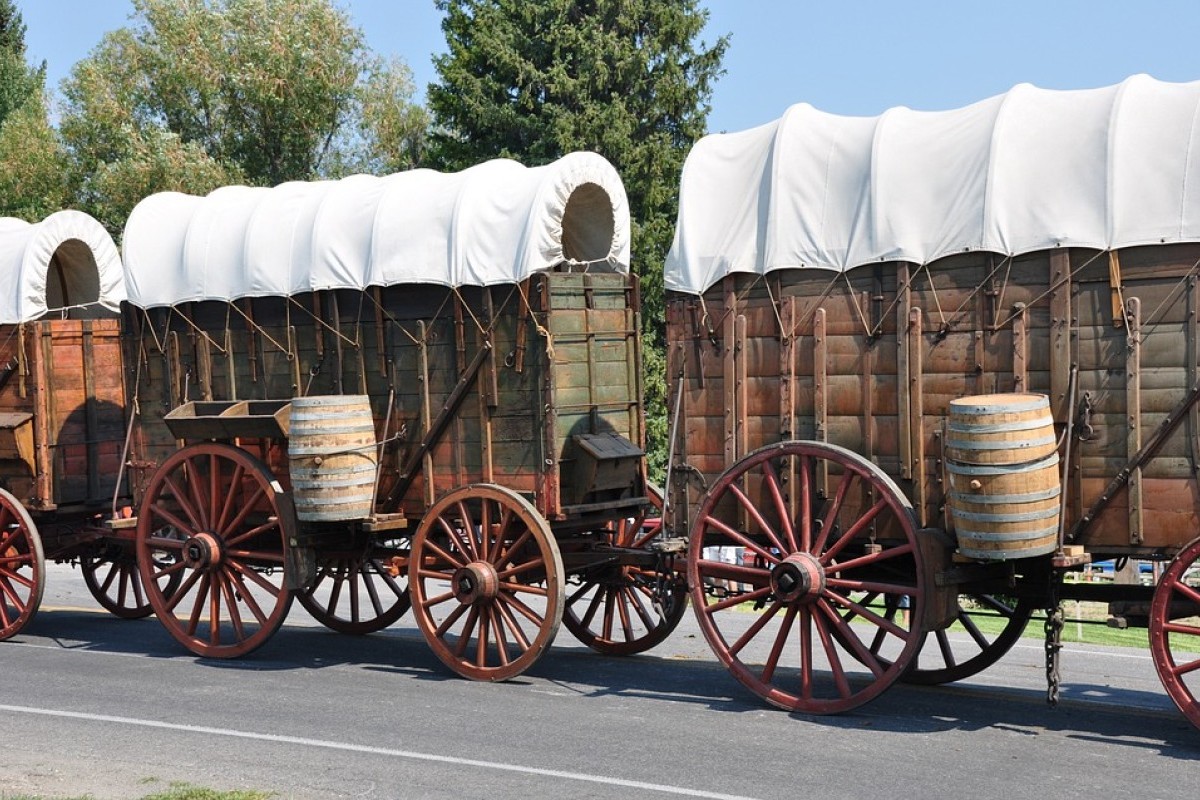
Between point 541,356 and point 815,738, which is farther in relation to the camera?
point 541,356

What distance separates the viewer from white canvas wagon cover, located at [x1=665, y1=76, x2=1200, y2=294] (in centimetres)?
777

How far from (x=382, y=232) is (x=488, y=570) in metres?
2.61

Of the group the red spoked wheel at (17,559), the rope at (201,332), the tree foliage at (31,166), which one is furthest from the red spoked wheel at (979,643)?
the tree foliage at (31,166)

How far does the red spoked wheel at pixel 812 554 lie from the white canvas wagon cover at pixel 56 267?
620 centimetres

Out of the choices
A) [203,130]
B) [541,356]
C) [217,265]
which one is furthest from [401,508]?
[203,130]

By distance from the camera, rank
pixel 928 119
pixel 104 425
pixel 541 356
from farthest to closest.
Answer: pixel 104 425, pixel 541 356, pixel 928 119

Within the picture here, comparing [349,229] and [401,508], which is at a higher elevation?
[349,229]

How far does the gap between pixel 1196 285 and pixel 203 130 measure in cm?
3012

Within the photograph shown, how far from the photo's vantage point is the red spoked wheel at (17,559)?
39.1 feet

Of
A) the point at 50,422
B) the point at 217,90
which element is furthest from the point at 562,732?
the point at 217,90

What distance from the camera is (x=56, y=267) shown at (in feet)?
45.1

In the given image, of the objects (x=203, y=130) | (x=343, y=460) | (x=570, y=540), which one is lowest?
(x=570, y=540)

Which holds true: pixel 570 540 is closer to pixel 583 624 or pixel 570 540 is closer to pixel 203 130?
pixel 583 624

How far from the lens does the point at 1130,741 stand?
7.79 meters
